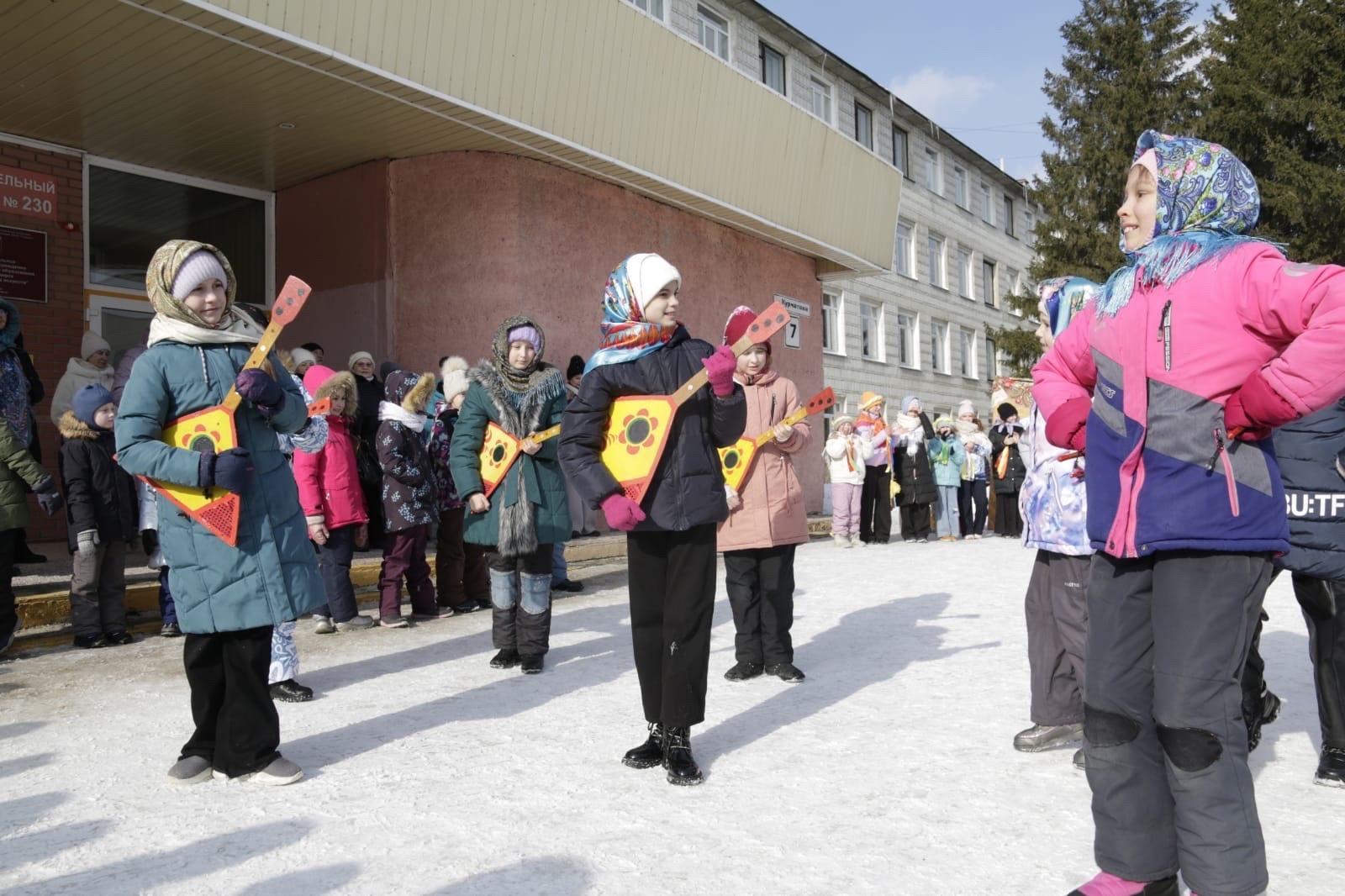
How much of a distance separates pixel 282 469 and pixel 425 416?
386 centimetres

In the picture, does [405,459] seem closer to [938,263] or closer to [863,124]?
[863,124]

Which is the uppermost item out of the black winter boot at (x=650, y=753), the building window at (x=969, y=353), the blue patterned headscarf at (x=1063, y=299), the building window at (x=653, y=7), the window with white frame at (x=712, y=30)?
the window with white frame at (x=712, y=30)

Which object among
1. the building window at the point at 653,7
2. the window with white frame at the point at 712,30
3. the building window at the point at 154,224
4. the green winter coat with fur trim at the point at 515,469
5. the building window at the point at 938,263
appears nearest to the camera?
the green winter coat with fur trim at the point at 515,469

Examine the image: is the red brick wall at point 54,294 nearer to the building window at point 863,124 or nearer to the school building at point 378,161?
the school building at point 378,161

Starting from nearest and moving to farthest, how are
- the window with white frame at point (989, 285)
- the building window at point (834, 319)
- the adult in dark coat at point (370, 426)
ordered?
the adult in dark coat at point (370, 426)
the building window at point (834, 319)
the window with white frame at point (989, 285)

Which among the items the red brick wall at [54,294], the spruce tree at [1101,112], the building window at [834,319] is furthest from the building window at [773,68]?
the red brick wall at [54,294]

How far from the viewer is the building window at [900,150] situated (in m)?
29.0

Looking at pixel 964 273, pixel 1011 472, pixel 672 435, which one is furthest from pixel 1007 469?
pixel 964 273

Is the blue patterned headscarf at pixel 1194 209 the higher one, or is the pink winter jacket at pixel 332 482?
the blue patterned headscarf at pixel 1194 209

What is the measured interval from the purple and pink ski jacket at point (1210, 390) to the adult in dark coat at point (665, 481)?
60.3 inches

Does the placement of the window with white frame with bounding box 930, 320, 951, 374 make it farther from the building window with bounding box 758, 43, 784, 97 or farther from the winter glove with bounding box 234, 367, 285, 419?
the winter glove with bounding box 234, 367, 285, 419

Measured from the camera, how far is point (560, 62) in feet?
35.2

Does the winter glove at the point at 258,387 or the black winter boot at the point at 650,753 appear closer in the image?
the winter glove at the point at 258,387

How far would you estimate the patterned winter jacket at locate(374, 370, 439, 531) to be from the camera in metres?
7.29
